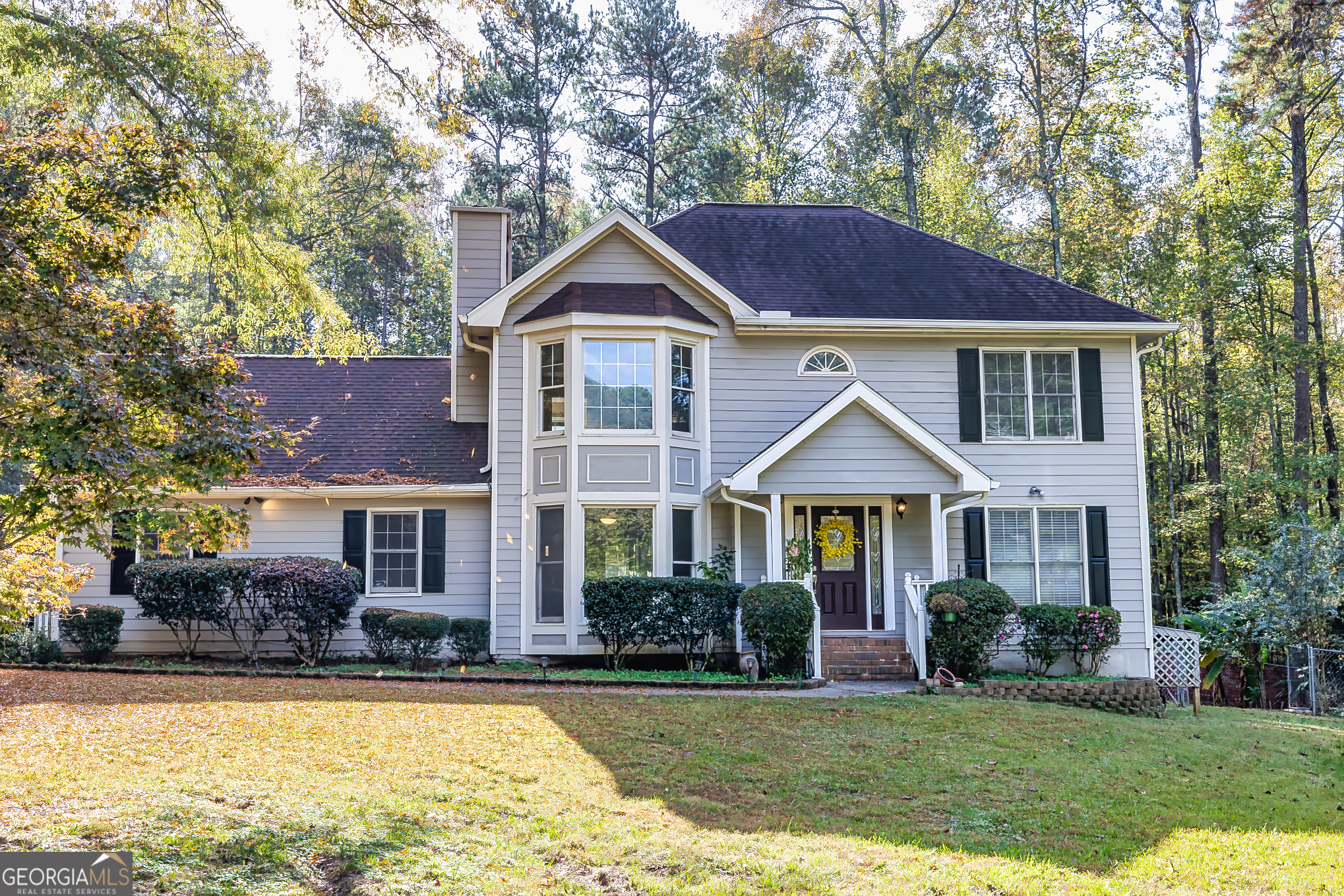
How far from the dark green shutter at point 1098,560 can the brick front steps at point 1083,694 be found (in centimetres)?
192

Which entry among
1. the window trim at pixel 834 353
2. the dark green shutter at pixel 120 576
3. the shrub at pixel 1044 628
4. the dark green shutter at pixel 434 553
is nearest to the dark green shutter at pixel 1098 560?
the shrub at pixel 1044 628

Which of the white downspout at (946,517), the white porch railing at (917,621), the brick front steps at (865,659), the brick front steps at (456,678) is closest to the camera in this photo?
the brick front steps at (456,678)

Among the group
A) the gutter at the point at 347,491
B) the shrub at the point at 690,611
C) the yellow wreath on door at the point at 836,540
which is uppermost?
the gutter at the point at 347,491

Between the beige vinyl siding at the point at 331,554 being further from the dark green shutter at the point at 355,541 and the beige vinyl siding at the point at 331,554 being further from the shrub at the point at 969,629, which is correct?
the shrub at the point at 969,629

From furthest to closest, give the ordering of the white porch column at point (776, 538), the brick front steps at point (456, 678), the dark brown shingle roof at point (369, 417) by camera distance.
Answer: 1. the dark brown shingle roof at point (369, 417)
2. the white porch column at point (776, 538)
3. the brick front steps at point (456, 678)

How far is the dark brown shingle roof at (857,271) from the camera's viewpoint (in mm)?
15656


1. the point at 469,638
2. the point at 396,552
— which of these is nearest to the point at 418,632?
the point at 469,638

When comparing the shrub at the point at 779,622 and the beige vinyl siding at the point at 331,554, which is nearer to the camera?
the shrub at the point at 779,622

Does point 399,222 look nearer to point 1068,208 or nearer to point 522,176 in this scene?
point 522,176

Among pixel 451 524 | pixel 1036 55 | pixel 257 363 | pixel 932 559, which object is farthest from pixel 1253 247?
pixel 257 363

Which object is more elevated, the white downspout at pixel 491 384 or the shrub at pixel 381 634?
the white downspout at pixel 491 384

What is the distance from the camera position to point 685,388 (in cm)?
1472

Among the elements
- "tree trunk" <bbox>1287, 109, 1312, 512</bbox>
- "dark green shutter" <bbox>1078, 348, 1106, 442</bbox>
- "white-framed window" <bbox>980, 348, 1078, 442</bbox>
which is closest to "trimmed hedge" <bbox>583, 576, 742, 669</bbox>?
"white-framed window" <bbox>980, 348, 1078, 442</bbox>

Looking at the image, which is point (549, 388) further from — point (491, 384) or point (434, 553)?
point (434, 553)
